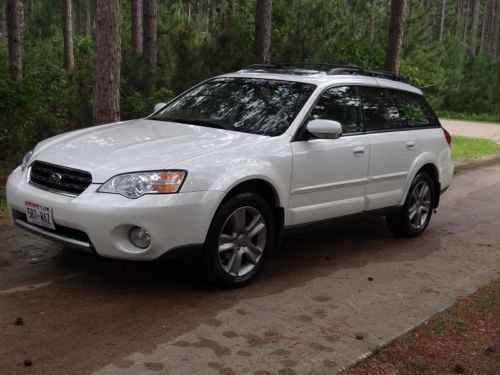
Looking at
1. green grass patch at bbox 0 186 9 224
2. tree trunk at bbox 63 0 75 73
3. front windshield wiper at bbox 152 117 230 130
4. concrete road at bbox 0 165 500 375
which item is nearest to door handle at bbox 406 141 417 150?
concrete road at bbox 0 165 500 375

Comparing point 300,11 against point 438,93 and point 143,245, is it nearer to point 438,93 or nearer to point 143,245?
point 143,245

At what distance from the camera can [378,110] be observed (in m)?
6.48

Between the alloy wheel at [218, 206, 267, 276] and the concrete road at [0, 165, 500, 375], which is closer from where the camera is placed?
the concrete road at [0, 165, 500, 375]

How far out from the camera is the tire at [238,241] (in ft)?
15.6

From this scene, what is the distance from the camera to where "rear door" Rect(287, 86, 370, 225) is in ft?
17.8

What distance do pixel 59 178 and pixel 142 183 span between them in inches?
27.2

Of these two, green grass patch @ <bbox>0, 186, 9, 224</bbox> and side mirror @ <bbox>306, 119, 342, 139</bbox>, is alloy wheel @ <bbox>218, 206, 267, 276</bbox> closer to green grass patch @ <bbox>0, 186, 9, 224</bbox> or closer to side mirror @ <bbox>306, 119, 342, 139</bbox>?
side mirror @ <bbox>306, 119, 342, 139</bbox>

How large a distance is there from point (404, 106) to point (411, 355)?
3.52 metres

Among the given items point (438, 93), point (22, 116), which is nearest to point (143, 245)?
point (22, 116)

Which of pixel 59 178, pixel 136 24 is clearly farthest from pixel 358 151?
pixel 136 24

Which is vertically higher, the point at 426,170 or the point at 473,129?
the point at 426,170

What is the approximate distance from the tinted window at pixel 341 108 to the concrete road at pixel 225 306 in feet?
4.27

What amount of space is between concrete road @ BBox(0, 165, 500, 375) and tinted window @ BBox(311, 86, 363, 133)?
1.30 metres

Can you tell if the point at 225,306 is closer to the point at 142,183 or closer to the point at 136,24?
the point at 142,183
